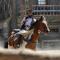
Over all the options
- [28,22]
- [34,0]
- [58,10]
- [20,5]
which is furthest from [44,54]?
[58,10]

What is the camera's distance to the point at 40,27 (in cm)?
387

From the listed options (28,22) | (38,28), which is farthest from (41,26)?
(28,22)

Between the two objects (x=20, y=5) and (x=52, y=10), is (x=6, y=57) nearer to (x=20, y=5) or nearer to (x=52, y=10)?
(x=20, y=5)

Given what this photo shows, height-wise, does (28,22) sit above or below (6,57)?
below

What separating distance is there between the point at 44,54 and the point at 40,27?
11.1 ft

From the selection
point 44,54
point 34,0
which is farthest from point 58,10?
point 44,54

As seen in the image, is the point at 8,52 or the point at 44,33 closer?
the point at 8,52

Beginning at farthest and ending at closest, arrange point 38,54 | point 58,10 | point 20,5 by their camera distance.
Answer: point 58,10 → point 20,5 → point 38,54

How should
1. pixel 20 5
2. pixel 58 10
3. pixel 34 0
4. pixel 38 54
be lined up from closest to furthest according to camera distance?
pixel 38 54 < pixel 20 5 < pixel 34 0 < pixel 58 10

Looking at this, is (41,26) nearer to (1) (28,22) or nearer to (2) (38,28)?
(2) (38,28)

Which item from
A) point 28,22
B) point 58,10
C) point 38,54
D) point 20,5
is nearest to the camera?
point 38,54

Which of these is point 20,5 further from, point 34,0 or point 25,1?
point 34,0

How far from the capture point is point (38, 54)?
498 millimetres

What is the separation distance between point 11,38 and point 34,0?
2.05m
